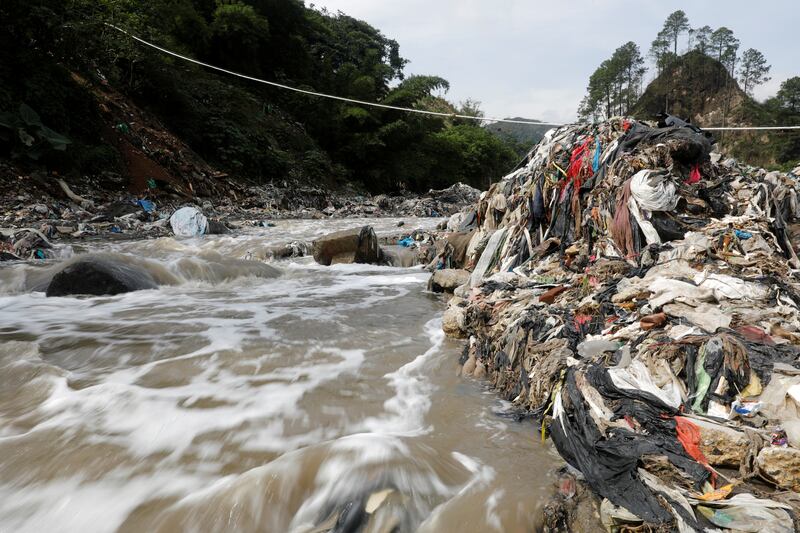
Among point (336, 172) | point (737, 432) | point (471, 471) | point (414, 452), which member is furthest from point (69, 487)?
point (336, 172)

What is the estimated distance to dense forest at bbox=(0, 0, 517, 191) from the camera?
10023 millimetres

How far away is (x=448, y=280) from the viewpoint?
5254mm

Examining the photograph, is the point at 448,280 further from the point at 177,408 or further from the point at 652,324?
the point at 177,408

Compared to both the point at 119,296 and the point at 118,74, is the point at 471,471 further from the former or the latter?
the point at 118,74

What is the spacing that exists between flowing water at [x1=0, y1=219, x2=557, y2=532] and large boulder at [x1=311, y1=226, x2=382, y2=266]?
3.06 m

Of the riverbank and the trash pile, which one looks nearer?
the trash pile

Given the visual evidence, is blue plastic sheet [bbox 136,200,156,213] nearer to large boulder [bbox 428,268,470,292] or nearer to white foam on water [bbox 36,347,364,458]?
large boulder [bbox 428,268,470,292]

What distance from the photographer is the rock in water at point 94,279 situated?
4.86 m

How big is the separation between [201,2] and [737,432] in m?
24.2

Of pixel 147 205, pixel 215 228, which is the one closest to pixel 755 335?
pixel 215 228

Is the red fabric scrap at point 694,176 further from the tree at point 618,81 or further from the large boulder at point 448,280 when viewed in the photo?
the tree at point 618,81

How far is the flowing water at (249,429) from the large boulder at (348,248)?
306cm

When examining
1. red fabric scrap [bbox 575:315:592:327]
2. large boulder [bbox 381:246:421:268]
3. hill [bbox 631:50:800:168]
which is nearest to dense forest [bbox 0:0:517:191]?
large boulder [bbox 381:246:421:268]

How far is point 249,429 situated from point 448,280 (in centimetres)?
337
